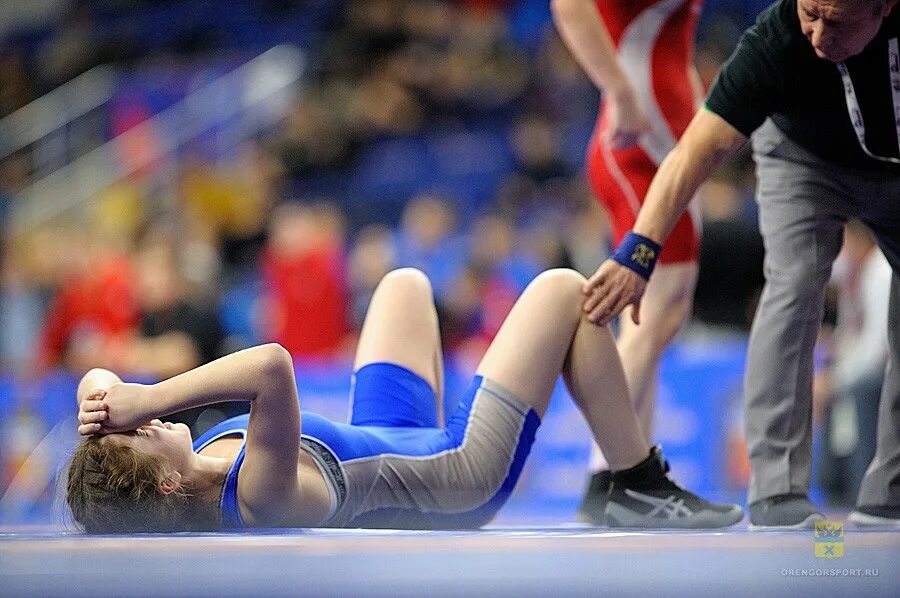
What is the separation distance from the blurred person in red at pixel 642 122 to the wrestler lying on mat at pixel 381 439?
19.1 inches

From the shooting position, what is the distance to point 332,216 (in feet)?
24.1

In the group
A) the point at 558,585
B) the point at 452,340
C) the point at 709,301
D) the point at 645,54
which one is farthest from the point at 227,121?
the point at 558,585

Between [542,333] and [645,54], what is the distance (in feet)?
3.70

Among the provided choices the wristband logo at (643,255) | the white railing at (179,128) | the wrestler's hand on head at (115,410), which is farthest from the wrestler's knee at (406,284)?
the white railing at (179,128)

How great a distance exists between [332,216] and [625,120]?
13.6ft

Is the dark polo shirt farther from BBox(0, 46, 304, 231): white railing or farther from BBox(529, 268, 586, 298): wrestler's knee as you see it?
BBox(0, 46, 304, 231): white railing

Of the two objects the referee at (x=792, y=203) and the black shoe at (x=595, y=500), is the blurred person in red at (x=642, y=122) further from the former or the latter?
the referee at (x=792, y=203)

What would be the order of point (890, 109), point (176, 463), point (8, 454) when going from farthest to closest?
point (8, 454), point (890, 109), point (176, 463)

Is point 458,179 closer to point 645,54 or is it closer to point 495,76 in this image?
point 495,76

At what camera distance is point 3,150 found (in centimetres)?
911

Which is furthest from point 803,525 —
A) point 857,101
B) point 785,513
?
point 857,101

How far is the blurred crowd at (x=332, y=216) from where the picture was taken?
20.9 feet

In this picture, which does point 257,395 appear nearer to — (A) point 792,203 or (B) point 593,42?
(A) point 792,203

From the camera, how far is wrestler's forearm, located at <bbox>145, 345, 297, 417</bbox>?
2.24 meters
